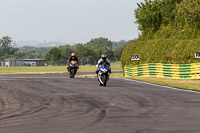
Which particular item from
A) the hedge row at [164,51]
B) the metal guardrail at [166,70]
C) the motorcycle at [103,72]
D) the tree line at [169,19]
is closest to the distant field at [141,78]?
the metal guardrail at [166,70]

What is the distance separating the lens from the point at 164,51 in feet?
115

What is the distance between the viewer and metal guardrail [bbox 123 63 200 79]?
3161 cm

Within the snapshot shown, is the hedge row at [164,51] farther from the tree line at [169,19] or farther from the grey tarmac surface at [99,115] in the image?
the grey tarmac surface at [99,115]

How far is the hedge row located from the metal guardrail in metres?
0.33

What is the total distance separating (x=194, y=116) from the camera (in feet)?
34.9

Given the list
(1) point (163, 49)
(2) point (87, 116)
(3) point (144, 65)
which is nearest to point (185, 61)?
(1) point (163, 49)

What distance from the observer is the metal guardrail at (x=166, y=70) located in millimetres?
31609

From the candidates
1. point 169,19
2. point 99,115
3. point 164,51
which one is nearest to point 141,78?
point 164,51

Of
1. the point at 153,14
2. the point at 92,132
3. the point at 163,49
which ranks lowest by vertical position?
the point at 92,132

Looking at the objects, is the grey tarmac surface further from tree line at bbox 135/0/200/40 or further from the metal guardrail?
tree line at bbox 135/0/200/40

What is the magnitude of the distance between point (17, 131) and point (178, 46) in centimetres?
2617

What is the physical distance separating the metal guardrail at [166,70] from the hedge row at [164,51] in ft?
1.08

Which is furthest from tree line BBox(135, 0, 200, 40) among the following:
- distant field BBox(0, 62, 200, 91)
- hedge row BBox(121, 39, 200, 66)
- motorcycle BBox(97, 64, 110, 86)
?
motorcycle BBox(97, 64, 110, 86)

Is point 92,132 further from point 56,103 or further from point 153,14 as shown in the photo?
point 153,14
